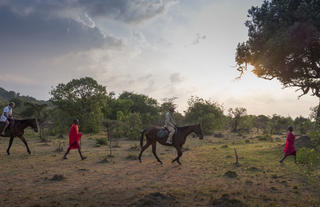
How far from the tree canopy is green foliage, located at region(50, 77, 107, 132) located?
87.8 feet

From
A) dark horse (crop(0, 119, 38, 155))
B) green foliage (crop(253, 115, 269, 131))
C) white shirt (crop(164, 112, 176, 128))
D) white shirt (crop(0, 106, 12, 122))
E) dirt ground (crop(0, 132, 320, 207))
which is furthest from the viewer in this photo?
green foliage (crop(253, 115, 269, 131))

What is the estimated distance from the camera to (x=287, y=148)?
464 inches

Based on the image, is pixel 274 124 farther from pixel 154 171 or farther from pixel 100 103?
pixel 154 171

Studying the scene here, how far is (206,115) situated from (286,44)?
25.8m

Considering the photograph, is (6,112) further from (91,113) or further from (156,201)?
(91,113)

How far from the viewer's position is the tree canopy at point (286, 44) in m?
14.6

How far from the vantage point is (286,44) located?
14.8 m

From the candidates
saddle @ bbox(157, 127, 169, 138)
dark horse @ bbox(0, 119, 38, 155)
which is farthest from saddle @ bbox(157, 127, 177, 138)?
dark horse @ bbox(0, 119, 38, 155)

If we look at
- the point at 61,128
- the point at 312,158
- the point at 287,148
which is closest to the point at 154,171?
the point at 312,158

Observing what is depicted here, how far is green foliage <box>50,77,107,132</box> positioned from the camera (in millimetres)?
36031

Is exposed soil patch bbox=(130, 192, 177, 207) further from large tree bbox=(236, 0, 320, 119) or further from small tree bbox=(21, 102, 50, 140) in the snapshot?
small tree bbox=(21, 102, 50, 140)

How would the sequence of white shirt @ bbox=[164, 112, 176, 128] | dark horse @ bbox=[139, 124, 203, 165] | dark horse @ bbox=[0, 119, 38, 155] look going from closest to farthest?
white shirt @ bbox=[164, 112, 176, 128], dark horse @ bbox=[139, 124, 203, 165], dark horse @ bbox=[0, 119, 38, 155]

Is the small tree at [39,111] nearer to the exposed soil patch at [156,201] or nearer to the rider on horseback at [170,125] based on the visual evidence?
the rider on horseback at [170,125]

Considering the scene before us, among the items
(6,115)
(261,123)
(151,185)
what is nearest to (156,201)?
(151,185)
